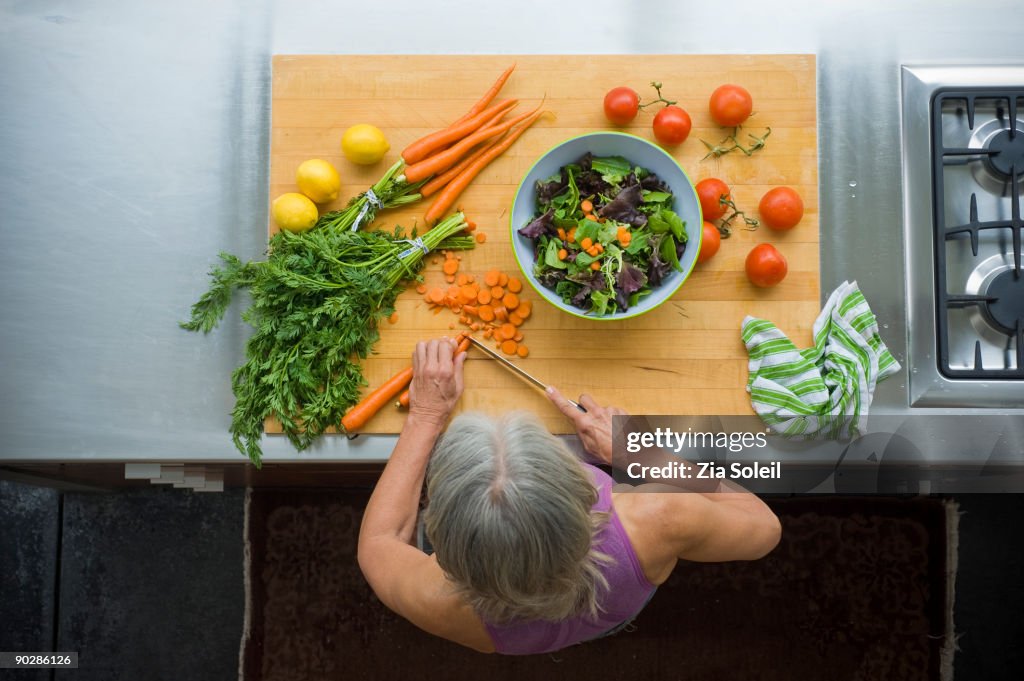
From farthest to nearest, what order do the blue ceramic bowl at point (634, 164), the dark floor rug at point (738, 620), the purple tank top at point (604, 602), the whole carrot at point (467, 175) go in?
the dark floor rug at point (738, 620) < the whole carrot at point (467, 175) < the blue ceramic bowl at point (634, 164) < the purple tank top at point (604, 602)

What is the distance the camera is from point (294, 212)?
4.55ft

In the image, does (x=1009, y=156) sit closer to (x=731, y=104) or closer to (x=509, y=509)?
(x=731, y=104)

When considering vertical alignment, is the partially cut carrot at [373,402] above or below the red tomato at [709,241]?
below

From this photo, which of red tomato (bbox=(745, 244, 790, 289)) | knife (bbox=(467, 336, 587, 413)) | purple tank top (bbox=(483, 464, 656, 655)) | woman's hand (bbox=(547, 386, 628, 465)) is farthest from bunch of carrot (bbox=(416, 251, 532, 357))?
red tomato (bbox=(745, 244, 790, 289))

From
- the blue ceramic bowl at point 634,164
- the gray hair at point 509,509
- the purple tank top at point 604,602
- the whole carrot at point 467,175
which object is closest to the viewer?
the gray hair at point 509,509

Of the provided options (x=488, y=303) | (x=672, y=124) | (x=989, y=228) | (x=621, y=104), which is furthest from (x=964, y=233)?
(x=488, y=303)

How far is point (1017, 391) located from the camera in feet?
4.55

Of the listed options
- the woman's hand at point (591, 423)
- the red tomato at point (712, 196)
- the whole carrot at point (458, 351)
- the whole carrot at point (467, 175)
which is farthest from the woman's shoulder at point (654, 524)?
the whole carrot at point (467, 175)

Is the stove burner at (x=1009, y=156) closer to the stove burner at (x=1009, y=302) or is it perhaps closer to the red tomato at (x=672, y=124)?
the stove burner at (x=1009, y=302)

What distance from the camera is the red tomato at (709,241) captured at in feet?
4.45

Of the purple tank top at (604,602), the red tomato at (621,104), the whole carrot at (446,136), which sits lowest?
the purple tank top at (604,602)

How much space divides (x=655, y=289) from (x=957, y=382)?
2.08ft

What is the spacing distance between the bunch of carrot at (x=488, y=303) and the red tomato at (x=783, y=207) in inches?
20.0

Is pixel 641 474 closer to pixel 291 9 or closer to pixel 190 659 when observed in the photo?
pixel 291 9
